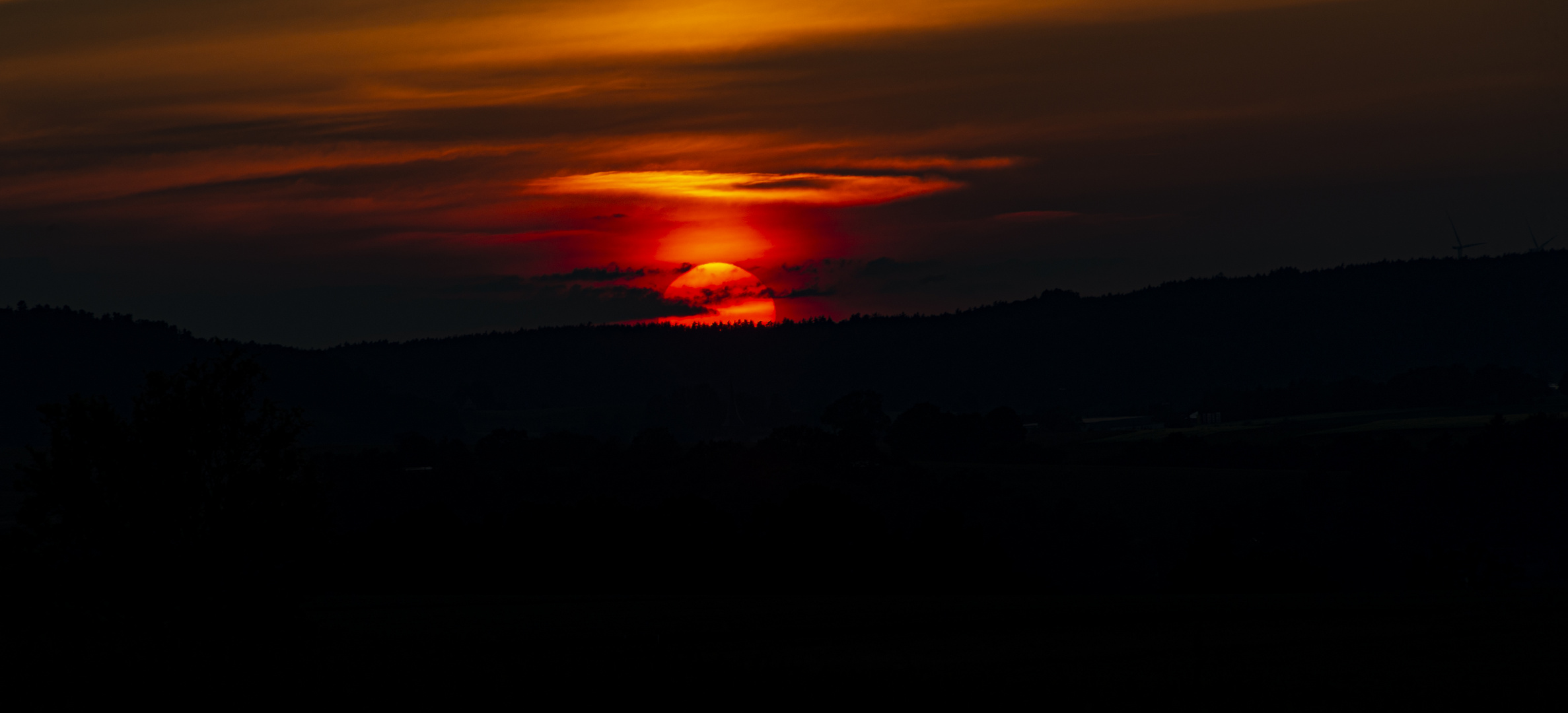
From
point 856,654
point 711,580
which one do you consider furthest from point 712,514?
point 856,654

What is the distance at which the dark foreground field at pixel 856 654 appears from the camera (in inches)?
1184

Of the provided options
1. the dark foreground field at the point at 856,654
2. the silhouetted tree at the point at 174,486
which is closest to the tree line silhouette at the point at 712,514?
the silhouetted tree at the point at 174,486

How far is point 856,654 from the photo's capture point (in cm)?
4216

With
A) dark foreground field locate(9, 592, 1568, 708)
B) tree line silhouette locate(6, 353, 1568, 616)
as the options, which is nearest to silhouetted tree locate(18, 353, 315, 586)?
tree line silhouette locate(6, 353, 1568, 616)

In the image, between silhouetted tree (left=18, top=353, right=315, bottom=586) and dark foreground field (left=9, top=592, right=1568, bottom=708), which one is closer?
dark foreground field (left=9, top=592, right=1568, bottom=708)

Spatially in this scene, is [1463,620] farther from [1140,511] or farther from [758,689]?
[1140,511]

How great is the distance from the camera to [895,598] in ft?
227

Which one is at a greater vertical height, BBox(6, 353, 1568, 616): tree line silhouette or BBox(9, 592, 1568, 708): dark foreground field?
BBox(6, 353, 1568, 616): tree line silhouette

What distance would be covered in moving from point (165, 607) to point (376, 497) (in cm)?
8715

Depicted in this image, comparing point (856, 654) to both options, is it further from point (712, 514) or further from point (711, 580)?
point (712, 514)

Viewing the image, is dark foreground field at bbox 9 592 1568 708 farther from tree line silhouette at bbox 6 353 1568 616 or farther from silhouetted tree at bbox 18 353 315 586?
tree line silhouette at bbox 6 353 1568 616

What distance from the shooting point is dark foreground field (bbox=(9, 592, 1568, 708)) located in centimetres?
3008

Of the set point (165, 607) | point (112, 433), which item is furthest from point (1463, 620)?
point (112, 433)

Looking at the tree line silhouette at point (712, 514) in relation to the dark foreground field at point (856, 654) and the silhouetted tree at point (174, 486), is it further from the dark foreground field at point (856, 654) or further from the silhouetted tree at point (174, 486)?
the dark foreground field at point (856, 654)
